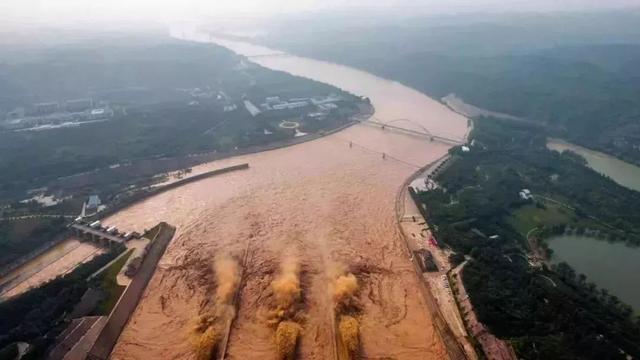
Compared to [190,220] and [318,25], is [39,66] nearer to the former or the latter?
[190,220]

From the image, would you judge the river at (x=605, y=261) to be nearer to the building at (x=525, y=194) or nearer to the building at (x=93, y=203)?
the building at (x=525, y=194)

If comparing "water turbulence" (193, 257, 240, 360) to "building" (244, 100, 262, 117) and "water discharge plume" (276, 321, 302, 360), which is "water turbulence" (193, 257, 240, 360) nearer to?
"water discharge plume" (276, 321, 302, 360)

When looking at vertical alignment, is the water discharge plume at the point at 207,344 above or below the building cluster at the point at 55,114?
above

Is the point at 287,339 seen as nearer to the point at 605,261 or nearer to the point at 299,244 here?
the point at 299,244

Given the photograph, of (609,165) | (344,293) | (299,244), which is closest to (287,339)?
(344,293)

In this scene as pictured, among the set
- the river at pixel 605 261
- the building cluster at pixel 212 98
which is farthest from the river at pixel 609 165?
the building cluster at pixel 212 98

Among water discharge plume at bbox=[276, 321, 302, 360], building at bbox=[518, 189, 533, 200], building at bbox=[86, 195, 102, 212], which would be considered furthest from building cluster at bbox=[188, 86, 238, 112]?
water discharge plume at bbox=[276, 321, 302, 360]
